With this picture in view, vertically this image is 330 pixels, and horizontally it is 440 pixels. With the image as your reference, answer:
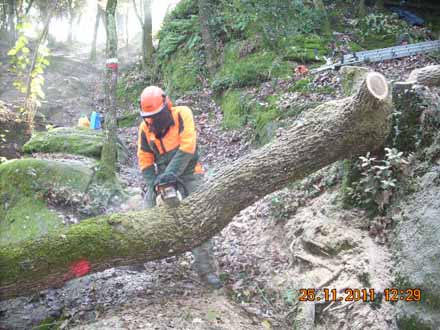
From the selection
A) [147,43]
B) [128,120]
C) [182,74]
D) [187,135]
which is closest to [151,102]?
[187,135]

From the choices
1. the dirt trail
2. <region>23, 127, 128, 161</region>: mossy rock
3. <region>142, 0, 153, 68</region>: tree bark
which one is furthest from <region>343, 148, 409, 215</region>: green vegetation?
<region>142, 0, 153, 68</region>: tree bark


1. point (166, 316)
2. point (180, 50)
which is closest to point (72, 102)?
point (180, 50)

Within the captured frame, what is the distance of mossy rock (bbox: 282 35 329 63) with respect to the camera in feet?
36.7

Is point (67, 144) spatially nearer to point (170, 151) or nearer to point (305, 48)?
point (170, 151)

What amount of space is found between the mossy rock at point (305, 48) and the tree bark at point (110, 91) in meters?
4.95

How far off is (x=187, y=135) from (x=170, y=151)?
1.28 feet

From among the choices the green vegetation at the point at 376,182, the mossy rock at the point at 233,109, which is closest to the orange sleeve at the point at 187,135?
the green vegetation at the point at 376,182

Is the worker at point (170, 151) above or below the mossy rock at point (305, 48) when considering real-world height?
below

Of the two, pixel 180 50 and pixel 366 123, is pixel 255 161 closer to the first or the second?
pixel 366 123

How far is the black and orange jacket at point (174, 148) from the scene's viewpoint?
195 inches

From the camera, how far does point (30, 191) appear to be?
6.92 m

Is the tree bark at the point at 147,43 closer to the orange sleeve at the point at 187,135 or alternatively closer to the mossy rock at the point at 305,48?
the mossy rock at the point at 305,48

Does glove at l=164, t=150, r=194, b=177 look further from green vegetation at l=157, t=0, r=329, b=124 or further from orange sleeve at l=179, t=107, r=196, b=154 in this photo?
green vegetation at l=157, t=0, r=329, b=124

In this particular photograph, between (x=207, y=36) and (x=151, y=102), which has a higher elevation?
(x=207, y=36)
